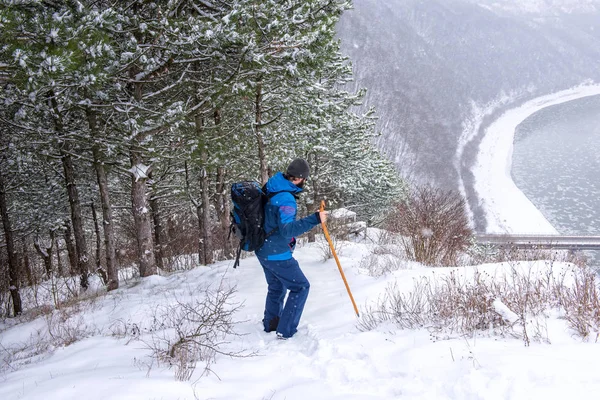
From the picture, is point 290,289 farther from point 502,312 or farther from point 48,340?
point 48,340

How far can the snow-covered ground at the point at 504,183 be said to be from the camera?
49.5 m

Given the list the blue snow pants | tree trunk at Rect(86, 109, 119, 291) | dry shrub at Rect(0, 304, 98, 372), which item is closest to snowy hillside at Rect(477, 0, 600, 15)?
tree trunk at Rect(86, 109, 119, 291)

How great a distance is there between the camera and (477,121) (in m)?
97.2

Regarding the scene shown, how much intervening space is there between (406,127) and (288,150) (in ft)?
284

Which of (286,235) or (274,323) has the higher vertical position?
(286,235)

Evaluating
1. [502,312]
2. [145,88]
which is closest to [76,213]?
[145,88]

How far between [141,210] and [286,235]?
17.1ft

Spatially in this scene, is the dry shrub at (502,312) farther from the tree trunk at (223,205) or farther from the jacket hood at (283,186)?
the tree trunk at (223,205)

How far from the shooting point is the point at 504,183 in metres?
63.5

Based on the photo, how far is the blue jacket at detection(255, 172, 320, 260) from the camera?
4039 mm

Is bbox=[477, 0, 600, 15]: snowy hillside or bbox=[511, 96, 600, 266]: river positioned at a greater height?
bbox=[477, 0, 600, 15]: snowy hillside

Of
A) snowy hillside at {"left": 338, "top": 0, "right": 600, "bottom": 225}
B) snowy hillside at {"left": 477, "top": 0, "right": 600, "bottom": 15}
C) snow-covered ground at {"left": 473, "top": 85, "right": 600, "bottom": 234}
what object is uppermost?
snowy hillside at {"left": 477, "top": 0, "right": 600, "bottom": 15}

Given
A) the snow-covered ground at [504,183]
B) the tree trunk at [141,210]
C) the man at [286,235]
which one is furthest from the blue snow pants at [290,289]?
the snow-covered ground at [504,183]

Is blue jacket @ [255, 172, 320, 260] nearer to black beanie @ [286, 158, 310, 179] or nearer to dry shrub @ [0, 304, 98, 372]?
black beanie @ [286, 158, 310, 179]
